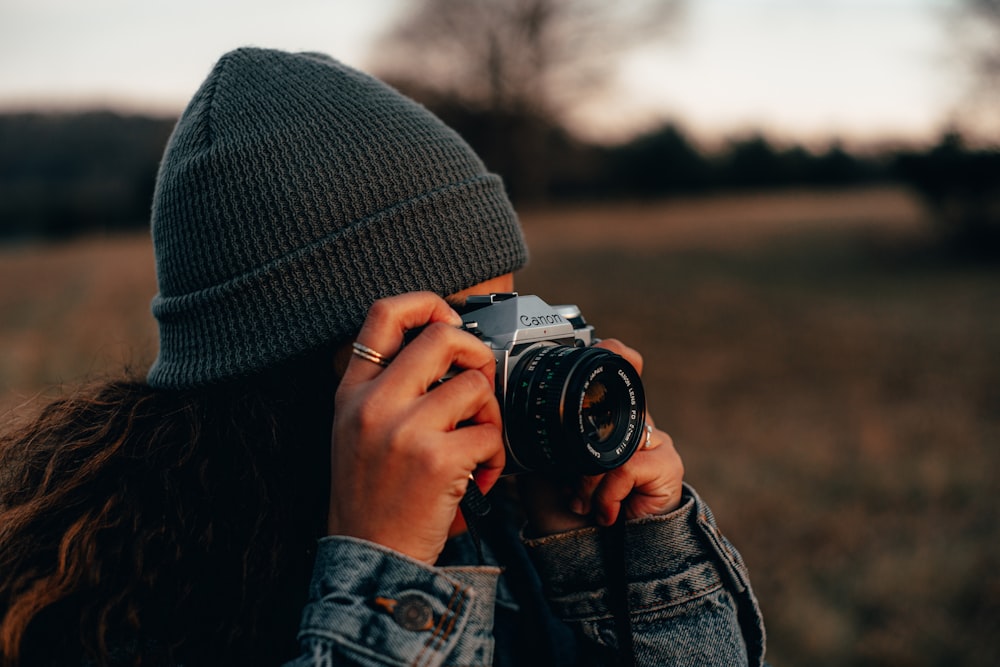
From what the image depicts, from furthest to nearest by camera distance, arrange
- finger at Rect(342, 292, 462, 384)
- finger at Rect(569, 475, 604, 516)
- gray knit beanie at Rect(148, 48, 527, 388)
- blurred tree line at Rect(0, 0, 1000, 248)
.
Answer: blurred tree line at Rect(0, 0, 1000, 248) < finger at Rect(569, 475, 604, 516) < gray knit beanie at Rect(148, 48, 527, 388) < finger at Rect(342, 292, 462, 384)

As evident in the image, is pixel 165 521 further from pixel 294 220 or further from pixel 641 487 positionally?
pixel 641 487

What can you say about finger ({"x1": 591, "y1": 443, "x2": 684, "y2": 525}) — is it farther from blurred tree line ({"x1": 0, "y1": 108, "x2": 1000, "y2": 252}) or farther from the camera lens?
blurred tree line ({"x1": 0, "y1": 108, "x2": 1000, "y2": 252})

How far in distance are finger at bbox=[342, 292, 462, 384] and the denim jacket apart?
0.81 ft

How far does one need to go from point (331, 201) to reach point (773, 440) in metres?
4.47

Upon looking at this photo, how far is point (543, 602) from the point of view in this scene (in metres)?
1.59

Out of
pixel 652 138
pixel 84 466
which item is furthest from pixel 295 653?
pixel 652 138

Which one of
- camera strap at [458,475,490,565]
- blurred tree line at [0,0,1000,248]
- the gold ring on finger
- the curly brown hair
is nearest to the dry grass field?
the curly brown hair

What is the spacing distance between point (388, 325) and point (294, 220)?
32cm

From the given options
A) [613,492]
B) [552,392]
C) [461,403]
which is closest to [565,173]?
[613,492]

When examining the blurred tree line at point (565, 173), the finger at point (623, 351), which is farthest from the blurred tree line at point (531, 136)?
the finger at point (623, 351)

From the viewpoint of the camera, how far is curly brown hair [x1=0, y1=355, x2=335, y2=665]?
116 centimetres

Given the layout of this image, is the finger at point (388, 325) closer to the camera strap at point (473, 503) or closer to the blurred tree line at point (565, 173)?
the camera strap at point (473, 503)

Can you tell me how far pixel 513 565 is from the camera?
→ 1636mm

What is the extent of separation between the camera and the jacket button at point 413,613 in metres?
1.05
